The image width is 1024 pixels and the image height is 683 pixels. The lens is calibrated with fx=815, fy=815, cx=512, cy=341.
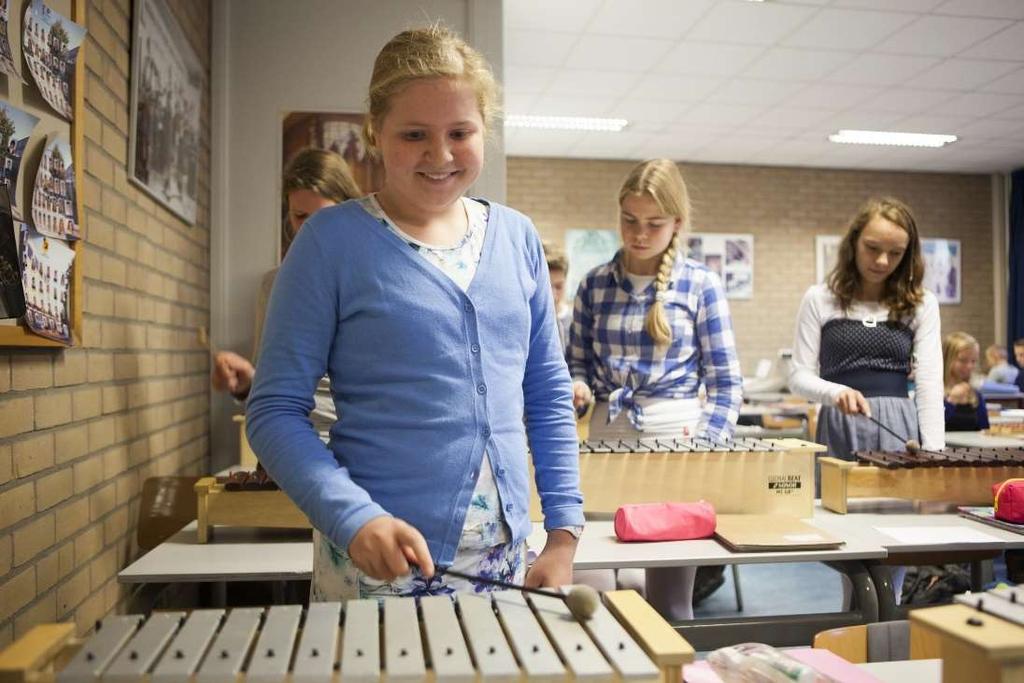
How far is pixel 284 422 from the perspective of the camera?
1259 millimetres

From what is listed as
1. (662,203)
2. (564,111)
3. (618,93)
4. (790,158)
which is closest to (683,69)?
(618,93)

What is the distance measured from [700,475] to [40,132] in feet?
6.51

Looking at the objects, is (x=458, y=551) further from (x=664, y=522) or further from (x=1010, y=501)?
(x=1010, y=501)

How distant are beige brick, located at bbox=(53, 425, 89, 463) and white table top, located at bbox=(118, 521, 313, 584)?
0.32 meters

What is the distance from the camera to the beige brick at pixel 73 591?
204 cm

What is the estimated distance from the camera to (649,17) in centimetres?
545

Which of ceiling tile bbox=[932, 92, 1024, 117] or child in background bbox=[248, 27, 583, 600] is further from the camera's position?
ceiling tile bbox=[932, 92, 1024, 117]

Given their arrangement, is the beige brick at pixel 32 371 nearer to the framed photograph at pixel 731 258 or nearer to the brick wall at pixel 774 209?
the brick wall at pixel 774 209

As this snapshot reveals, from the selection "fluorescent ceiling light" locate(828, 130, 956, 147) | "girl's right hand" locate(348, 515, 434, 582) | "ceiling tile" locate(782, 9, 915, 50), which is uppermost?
"fluorescent ceiling light" locate(828, 130, 956, 147)

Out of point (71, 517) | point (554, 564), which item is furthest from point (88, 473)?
point (554, 564)

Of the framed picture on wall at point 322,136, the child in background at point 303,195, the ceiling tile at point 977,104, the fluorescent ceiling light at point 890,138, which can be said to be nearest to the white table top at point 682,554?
the child in background at point 303,195

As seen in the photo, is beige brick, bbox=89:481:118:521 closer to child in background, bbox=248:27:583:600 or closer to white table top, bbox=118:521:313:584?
white table top, bbox=118:521:313:584

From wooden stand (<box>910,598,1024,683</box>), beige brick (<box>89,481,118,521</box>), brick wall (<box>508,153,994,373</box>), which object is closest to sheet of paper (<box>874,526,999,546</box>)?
wooden stand (<box>910,598,1024,683</box>)

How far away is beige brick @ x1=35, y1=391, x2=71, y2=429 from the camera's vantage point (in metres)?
1.88
